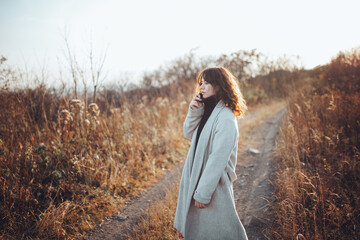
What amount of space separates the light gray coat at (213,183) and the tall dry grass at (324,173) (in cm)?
91

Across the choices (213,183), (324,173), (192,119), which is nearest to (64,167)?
(192,119)

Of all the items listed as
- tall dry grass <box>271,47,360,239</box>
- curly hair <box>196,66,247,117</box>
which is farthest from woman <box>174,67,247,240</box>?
tall dry grass <box>271,47,360,239</box>

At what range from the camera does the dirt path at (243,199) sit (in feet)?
8.05

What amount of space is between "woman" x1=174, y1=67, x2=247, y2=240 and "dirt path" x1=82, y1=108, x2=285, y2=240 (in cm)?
114

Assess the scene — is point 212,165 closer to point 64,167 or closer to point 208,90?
point 208,90

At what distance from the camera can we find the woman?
54.9 inches

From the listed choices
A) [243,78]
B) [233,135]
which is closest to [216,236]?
[233,135]

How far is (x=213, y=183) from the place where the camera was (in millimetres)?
1379

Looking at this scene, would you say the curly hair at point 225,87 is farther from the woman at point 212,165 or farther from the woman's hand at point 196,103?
the woman's hand at point 196,103

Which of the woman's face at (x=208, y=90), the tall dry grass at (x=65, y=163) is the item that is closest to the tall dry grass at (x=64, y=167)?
the tall dry grass at (x=65, y=163)

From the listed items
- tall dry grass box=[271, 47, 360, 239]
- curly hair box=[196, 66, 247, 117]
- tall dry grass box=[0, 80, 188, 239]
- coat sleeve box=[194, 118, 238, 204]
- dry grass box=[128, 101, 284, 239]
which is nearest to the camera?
coat sleeve box=[194, 118, 238, 204]

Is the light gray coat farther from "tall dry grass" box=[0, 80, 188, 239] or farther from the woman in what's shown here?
"tall dry grass" box=[0, 80, 188, 239]

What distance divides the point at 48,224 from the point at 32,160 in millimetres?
1121

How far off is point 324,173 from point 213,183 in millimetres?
2596
